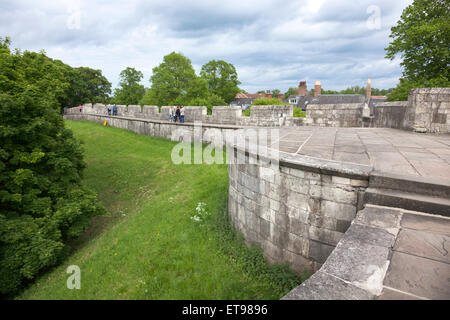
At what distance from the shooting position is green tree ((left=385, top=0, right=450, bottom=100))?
1499 cm

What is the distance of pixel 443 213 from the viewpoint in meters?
2.47

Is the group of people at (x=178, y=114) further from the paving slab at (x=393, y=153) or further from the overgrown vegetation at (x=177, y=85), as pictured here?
the overgrown vegetation at (x=177, y=85)

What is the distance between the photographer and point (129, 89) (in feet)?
141

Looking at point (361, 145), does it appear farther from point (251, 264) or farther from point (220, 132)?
point (220, 132)

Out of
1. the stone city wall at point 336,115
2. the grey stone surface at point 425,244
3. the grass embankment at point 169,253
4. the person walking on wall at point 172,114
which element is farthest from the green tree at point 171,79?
the grey stone surface at point 425,244

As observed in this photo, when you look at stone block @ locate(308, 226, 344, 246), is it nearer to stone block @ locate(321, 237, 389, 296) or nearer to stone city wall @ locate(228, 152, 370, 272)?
stone city wall @ locate(228, 152, 370, 272)

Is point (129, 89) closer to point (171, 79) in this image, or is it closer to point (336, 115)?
point (171, 79)

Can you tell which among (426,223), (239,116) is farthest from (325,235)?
(239,116)

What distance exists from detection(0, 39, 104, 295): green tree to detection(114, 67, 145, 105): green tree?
3608 centimetres

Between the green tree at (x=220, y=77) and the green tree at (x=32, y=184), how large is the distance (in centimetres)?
3387

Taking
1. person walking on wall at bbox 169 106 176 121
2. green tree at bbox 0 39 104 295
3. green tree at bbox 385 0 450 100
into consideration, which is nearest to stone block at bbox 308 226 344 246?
green tree at bbox 0 39 104 295

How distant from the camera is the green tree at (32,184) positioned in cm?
577

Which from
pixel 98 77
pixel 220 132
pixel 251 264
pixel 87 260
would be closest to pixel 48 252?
pixel 87 260

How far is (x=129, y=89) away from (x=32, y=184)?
3983 centimetres
